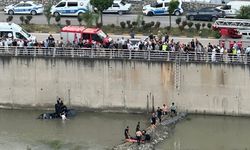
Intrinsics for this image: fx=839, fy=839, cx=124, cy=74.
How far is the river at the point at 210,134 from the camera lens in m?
45.9

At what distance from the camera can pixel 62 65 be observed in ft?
167

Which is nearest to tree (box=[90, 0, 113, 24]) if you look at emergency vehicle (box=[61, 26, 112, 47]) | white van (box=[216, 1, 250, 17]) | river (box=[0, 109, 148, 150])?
emergency vehicle (box=[61, 26, 112, 47])

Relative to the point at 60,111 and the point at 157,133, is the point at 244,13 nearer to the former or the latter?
the point at 157,133

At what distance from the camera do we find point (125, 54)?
165 ft

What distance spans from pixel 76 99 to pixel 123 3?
15753 millimetres

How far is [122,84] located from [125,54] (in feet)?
5.98

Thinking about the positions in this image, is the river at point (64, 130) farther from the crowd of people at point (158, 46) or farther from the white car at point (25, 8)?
the white car at point (25, 8)

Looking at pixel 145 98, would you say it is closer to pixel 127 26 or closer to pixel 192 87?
pixel 192 87

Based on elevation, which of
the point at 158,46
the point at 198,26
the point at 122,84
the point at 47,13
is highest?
the point at 47,13

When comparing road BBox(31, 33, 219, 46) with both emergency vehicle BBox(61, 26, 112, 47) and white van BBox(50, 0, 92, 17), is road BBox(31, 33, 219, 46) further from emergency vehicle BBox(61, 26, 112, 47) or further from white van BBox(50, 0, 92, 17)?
white van BBox(50, 0, 92, 17)

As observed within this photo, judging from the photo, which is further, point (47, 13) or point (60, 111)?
point (47, 13)

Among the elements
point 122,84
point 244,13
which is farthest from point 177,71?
point 244,13

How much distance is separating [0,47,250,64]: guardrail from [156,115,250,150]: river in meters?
3.47

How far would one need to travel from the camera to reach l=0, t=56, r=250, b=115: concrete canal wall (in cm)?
4922
